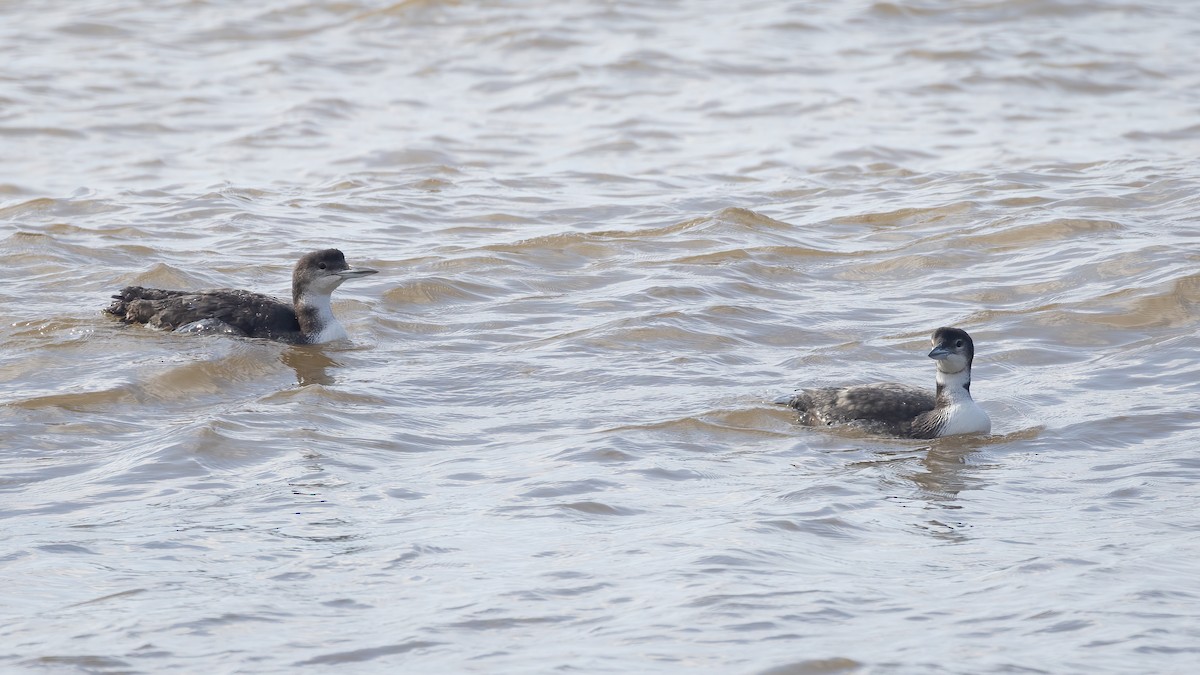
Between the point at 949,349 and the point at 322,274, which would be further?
the point at 322,274

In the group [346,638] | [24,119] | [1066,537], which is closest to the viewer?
[346,638]

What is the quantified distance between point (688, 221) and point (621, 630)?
952cm

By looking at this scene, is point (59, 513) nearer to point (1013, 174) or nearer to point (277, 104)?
point (1013, 174)

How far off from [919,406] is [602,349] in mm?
2681

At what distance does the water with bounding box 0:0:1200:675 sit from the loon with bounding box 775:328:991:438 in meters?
0.14

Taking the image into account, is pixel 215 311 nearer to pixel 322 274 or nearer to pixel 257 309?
pixel 257 309

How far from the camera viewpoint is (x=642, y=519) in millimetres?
8242

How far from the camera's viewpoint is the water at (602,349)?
7.01 metres

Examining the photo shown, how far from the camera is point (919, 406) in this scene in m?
10.3

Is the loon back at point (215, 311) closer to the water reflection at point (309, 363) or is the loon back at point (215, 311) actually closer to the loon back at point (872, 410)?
the water reflection at point (309, 363)

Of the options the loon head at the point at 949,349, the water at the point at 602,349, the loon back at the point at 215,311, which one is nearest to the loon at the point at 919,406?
the loon head at the point at 949,349

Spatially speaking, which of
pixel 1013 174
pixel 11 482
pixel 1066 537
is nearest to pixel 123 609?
pixel 11 482

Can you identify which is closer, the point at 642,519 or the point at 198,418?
the point at 642,519

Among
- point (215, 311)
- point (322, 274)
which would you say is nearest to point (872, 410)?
point (322, 274)
